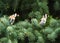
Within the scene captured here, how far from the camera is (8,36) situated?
336 centimetres

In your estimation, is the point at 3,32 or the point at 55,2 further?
the point at 55,2

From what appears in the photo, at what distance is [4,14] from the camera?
160 inches

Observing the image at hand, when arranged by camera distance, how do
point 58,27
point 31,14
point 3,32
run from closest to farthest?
point 3,32 → point 58,27 → point 31,14

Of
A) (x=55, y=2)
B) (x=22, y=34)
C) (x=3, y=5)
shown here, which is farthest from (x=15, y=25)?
(x=55, y=2)

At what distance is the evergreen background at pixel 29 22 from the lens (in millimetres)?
3395

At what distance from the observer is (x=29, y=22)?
12.5ft

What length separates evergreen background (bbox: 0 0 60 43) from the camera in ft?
11.1

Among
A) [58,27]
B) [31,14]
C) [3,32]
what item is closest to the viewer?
[3,32]

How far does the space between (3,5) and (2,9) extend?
3.6 inches

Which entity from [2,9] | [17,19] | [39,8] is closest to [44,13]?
[39,8]

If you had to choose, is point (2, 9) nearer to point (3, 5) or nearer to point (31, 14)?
point (3, 5)

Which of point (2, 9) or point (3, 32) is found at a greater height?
point (2, 9)

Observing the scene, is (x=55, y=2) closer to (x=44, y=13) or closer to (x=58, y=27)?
(x=44, y=13)

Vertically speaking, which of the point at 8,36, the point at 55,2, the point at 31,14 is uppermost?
the point at 55,2
